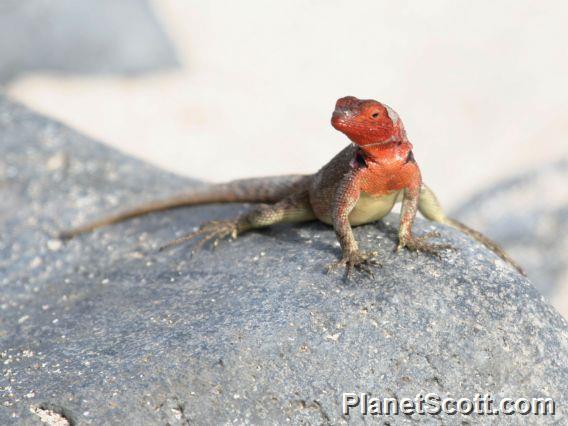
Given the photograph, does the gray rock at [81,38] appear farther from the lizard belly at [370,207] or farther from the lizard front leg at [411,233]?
the lizard front leg at [411,233]

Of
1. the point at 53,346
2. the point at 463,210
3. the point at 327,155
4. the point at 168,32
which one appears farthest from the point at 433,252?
the point at 168,32

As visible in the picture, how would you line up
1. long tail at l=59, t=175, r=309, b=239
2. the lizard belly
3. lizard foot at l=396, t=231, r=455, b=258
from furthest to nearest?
long tail at l=59, t=175, r=309, b=239 → the lizard belly → lizard foot at l=396, t=231, r=455, b=258

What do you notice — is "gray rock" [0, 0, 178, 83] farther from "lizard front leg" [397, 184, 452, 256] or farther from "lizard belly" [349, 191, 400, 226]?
"lizard front leg" [397, 184, 452, 256]

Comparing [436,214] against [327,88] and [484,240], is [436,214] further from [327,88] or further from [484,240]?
[327,88]

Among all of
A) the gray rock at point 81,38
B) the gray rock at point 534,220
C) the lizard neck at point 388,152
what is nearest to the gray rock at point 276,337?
the lizard neck at point 388,152

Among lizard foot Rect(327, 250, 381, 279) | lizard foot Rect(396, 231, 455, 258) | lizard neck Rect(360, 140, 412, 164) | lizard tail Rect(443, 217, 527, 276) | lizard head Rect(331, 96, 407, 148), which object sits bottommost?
lizard tail Rect(443, 217, 527, 276)

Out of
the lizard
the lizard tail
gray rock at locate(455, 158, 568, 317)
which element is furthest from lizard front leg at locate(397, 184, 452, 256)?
gray rock at locate(455, 158, 568, 317)

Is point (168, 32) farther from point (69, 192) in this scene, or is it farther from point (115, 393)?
point (115, 393)
